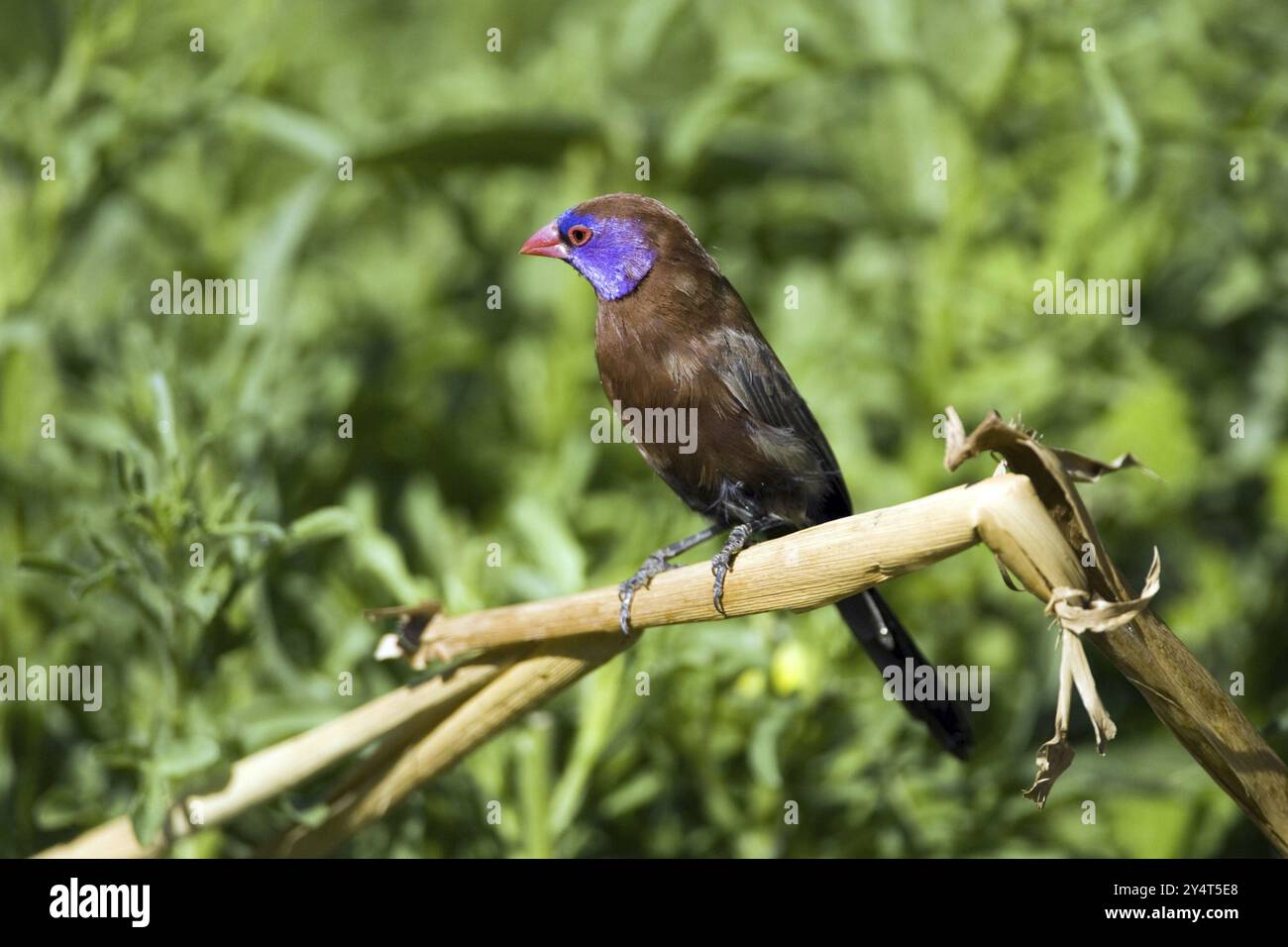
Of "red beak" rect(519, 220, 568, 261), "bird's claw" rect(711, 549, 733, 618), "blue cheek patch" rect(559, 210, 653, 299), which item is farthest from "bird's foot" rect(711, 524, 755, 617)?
"red beak" rect(519, 220, 568, 261)

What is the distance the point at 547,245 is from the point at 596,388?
3.76 feet

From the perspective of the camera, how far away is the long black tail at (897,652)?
237 cm

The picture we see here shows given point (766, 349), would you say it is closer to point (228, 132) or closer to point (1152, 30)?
point (1152, 30)

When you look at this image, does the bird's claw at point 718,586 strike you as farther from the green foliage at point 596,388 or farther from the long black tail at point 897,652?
the green foliage at point 596,388

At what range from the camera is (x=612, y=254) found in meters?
2.45

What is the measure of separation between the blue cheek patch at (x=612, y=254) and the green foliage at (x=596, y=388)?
62cm

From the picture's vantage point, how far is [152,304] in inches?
137

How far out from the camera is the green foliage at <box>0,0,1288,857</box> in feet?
9.15

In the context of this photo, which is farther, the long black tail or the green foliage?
the green foliage

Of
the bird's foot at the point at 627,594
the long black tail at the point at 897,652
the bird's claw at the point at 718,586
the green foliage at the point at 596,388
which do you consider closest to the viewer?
the bird's claw at the point at 718,586

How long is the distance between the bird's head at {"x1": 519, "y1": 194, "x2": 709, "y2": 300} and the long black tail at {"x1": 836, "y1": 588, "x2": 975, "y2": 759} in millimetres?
694

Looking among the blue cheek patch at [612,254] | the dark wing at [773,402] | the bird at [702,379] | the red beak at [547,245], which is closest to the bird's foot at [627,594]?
the bird at [702,379]

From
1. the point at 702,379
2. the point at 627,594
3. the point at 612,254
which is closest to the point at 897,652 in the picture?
the point at 702,379

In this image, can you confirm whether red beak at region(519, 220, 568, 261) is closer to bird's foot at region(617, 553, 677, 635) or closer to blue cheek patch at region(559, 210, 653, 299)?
blue cheek patch at region(559, 210, 653, 299)
